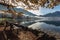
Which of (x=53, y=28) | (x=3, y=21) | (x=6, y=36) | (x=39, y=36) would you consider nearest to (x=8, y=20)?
(x=3, y=21)

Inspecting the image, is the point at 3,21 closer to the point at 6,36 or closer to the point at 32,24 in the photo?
the point at 6,36

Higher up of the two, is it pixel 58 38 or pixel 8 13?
pixel 8 13

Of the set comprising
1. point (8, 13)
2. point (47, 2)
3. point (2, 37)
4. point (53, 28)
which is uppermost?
point (47, 2)

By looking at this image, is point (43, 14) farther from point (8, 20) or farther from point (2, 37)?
point (2, 37)

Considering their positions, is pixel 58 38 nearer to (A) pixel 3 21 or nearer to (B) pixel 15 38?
(B) pixel 15 38

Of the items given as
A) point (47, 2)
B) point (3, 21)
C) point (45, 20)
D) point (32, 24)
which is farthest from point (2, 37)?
point (47, 2)

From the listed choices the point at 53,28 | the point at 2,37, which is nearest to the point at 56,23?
the point at 53,28

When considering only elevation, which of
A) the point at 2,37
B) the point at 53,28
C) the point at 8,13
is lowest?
the point at 2,37

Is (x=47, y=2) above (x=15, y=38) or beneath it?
above
